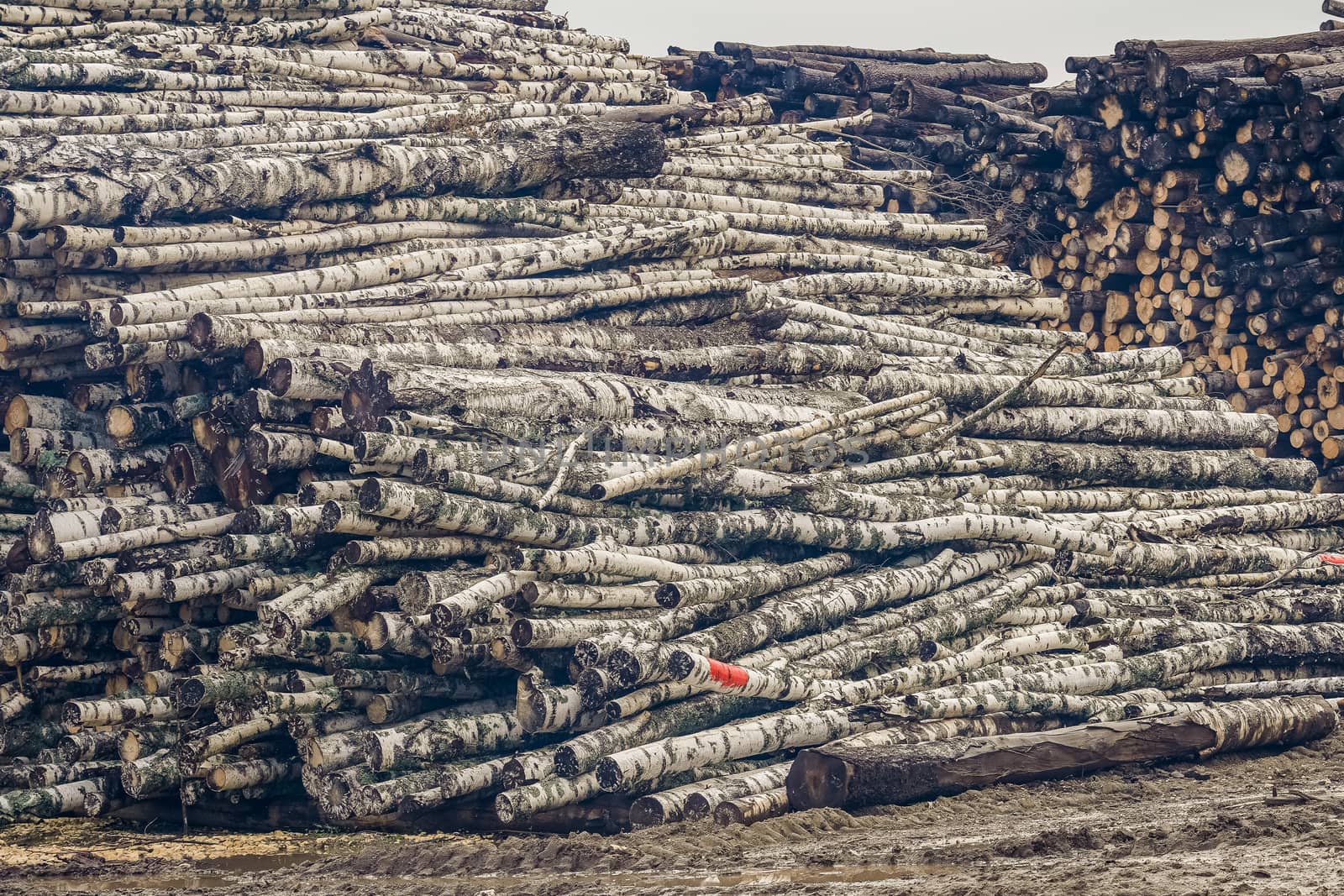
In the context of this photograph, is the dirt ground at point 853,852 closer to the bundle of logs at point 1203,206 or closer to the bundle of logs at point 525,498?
the bundle of logs at point 525,498

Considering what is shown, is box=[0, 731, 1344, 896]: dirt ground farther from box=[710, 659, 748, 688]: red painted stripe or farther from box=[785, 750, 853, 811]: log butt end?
box=[710, 659, 748, 688]: red painted stripe

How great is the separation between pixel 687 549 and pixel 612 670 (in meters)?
1.52

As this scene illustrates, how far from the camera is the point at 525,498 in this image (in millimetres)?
9695

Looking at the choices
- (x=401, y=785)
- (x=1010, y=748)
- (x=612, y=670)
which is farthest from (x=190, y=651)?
(x=1010, y=748)

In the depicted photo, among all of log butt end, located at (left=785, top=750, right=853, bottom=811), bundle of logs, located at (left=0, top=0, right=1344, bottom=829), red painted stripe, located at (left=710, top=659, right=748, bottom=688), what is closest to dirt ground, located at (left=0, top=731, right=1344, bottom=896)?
log butt end, located at (left=785, top=750, right=853, bottom=811)

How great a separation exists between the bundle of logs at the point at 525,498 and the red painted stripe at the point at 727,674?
30 millimetres

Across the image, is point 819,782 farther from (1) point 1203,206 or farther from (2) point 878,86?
(2) point 878,86

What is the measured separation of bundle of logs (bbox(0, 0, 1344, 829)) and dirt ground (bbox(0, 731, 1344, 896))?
255mm

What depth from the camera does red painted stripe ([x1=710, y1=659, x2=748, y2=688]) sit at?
9.10 meters

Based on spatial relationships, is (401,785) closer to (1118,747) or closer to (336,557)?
(336,557)

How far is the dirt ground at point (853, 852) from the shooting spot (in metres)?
6.81

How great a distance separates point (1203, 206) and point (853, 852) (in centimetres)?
877

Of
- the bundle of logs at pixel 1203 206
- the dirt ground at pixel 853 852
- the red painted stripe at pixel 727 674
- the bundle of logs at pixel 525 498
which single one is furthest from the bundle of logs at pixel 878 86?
the dirt ground at pixel 853 852

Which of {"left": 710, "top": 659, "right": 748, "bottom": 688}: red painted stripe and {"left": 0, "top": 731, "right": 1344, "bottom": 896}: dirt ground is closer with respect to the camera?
{"left": 0, "top": 731, "right": 1344, "bottom": 896}: dirt ground
